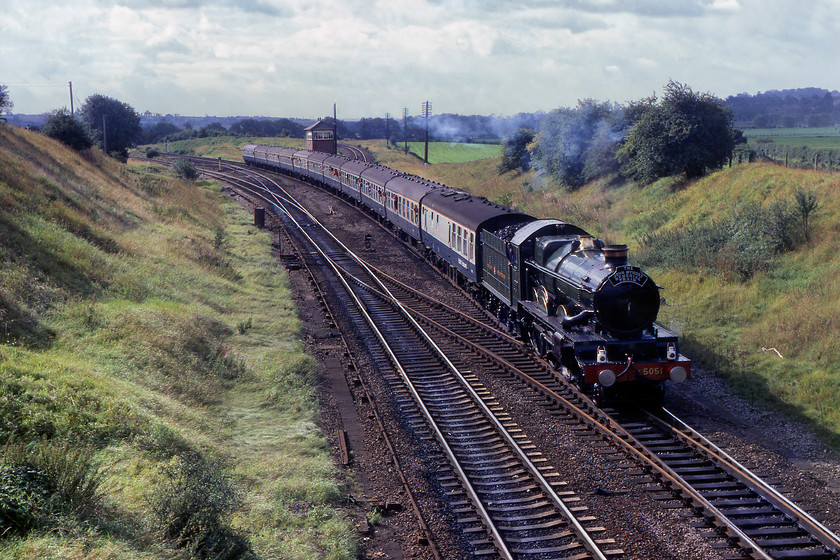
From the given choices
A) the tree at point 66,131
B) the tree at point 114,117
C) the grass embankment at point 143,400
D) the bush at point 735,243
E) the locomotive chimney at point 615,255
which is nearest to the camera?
the grass embankment at point 143,400

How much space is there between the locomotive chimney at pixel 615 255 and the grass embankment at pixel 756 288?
442 cm

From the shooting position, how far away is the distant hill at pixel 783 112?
121 metres

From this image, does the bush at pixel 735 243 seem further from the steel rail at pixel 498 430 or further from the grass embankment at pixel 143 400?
the grass embankment at pixel 143 400

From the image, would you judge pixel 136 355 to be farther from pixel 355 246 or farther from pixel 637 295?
pixel 355 246

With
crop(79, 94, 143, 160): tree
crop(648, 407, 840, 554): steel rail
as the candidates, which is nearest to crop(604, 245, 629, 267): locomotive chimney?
crop(648, 407, 840, 554): steel rail

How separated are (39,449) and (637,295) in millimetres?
10904

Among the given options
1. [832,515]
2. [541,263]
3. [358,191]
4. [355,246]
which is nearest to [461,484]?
[832,515]

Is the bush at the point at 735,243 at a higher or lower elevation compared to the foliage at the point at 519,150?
lower

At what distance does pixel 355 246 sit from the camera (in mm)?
33812

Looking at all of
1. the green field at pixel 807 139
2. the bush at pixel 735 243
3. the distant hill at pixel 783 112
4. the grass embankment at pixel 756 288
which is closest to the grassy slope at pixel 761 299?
the grass embankment at pixel 756 288

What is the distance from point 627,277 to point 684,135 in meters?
23.5

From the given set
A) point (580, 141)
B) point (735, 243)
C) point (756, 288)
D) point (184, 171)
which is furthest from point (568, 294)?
point (184, 171)

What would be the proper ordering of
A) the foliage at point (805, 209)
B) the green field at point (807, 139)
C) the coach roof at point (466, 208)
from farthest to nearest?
the green field at point (807, 139)
the foliage at point (805, 209)
the coach roof at point (466, 208)

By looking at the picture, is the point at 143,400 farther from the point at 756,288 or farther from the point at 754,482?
the point at 756,288
